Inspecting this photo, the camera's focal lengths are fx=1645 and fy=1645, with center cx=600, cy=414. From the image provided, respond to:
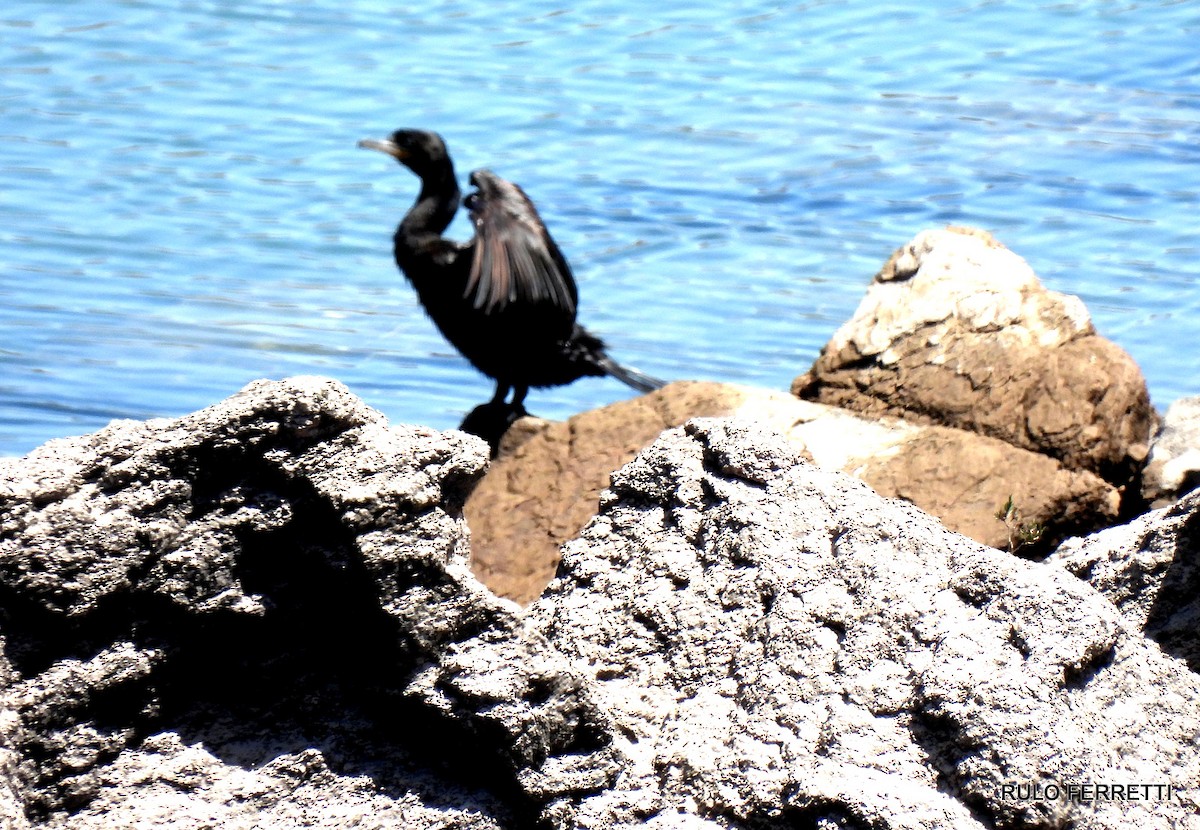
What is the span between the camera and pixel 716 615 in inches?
94.0

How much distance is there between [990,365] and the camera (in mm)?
4914

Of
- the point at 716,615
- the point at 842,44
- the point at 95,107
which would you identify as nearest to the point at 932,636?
the point at 716,615

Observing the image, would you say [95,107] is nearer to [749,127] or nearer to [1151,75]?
[749,127]

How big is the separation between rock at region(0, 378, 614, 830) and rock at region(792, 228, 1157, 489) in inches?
113

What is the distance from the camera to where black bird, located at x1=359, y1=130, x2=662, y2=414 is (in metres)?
7.20

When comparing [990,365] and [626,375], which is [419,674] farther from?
[626,375]

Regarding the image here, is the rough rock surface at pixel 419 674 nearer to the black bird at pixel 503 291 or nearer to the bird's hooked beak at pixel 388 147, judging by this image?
the black bird at pixel 503 291

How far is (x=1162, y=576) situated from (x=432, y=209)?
542 centimetres

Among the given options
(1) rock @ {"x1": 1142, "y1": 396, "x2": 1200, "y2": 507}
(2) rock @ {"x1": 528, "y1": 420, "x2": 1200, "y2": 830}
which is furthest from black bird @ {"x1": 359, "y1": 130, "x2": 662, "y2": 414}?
(2) rock @ {"x1": 528, "y1": 420, "x2": 1200, "y2": 830}

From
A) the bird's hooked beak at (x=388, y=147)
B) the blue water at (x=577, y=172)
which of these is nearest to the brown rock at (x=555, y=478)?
the blue water at (x=577, y=172)

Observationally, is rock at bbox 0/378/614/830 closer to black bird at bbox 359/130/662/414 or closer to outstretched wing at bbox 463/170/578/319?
black bird at bbox 359/130/662/414

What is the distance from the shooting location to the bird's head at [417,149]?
7.93 metres

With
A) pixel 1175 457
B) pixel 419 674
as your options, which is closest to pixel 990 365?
pixel 1175 457

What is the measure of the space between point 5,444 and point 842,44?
361 inches
